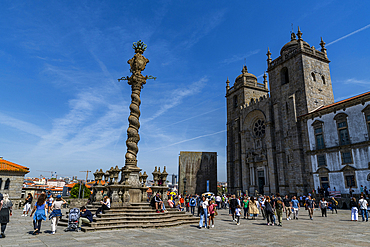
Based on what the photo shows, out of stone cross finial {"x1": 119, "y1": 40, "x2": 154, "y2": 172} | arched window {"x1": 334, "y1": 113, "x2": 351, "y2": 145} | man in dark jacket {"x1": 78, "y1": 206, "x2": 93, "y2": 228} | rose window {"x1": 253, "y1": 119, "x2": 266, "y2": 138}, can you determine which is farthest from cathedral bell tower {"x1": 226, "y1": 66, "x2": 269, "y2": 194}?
man in dark jacket {"x1": 78, "y1": 206, "x2": 93, "y2": 228}

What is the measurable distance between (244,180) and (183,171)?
36.4ft

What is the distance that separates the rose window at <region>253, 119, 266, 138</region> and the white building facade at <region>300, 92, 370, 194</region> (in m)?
8.13

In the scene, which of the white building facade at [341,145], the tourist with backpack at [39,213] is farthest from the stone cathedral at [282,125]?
the tourist with backpack at [39,213]

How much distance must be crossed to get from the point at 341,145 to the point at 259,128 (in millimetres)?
13085

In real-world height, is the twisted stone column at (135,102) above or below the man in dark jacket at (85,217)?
above

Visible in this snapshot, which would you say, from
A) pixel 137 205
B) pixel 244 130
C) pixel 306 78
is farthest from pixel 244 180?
pixel 137 205

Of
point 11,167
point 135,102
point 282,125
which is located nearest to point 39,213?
point 135,102

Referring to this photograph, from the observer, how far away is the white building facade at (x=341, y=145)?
2264 cm

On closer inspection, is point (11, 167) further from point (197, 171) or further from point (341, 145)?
point (341, 145)

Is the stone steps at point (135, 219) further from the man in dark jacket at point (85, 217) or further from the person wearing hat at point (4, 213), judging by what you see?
the person wearing hat at point (4, 213)

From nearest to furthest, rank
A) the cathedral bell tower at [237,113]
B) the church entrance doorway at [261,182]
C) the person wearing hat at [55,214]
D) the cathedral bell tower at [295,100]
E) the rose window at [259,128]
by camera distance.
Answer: the person wearing hat at [55,214], the cathedral bell tower at [295,100], the church entrance doorway at [261,182], the rose window at [259,128], the cathedral bell tower at [237,113]

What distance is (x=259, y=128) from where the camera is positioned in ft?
120

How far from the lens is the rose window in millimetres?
35781

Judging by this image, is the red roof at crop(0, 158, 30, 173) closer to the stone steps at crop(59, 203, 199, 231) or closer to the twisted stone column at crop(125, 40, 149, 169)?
the stone steps at crop(59, 203, 199, 231)
